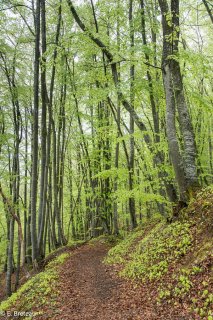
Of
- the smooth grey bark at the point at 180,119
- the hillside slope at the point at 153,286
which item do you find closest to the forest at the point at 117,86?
the smooth grey bark at the point at 180,119

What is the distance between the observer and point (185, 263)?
5.63 metres

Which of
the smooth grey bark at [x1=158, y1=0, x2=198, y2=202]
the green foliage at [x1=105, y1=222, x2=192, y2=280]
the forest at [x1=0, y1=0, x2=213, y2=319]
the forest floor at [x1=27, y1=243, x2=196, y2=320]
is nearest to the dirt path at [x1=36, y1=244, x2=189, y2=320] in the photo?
the forest floor at [x1=27, y1=243, x2=196, y2=320]

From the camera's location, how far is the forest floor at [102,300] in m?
5.19

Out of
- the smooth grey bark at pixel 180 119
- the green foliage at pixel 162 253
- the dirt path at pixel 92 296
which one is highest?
the smooth grey bark at pixel 180 119

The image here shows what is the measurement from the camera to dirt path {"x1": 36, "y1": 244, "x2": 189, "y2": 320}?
17.4 feet

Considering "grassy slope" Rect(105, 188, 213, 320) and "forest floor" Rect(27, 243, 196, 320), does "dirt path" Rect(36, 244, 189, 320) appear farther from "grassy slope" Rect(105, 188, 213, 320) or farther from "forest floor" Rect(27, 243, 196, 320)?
"grassy slope" Rect(105, 188, 213, 320)

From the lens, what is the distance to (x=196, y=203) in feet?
24.0

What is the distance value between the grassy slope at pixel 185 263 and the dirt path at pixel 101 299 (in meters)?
0.31

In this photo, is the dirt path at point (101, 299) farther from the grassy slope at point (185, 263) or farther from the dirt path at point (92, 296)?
the grassy slope at point (185, 263)

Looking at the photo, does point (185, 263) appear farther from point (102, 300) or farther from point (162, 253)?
point (102, 300)

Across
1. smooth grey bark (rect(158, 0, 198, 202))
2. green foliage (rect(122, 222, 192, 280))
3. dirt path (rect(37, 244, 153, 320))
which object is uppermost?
smooth grey bark (rect(158, 0, 198, 202))

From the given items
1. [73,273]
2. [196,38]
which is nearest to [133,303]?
[73,273]

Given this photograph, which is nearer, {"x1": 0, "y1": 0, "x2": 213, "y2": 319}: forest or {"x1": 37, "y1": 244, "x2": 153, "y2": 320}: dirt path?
{"x1": 37, "y1": 244, "x2": 153, "y2": 320}: dirt path

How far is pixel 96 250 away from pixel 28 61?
40.4 feet
